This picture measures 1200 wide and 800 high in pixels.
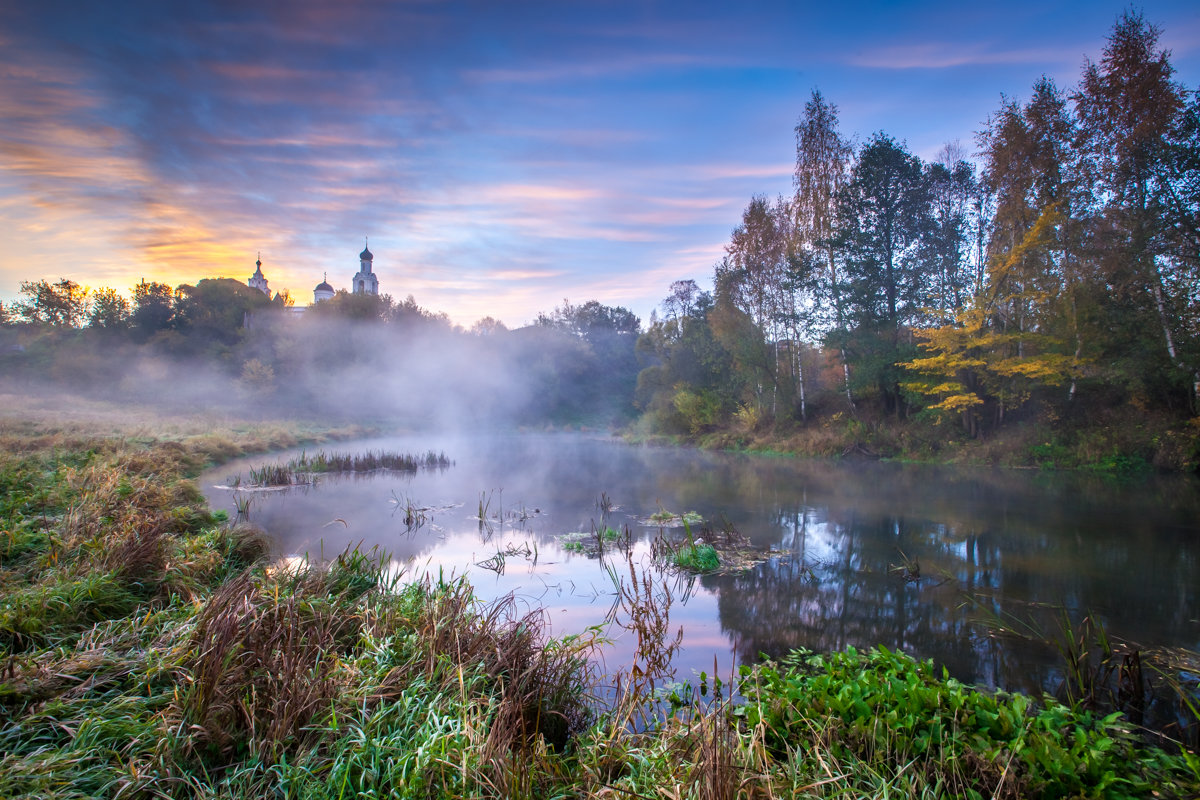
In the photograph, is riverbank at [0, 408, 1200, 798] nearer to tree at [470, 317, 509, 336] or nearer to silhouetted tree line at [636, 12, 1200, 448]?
silhouetted tree line at [636, 12, 1200, 448]

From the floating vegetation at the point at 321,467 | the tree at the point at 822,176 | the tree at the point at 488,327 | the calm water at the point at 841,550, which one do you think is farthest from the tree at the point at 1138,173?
the tree at the point at 488,327

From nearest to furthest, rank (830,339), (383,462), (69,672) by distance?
(69,672) < (383,462) < (830,339)

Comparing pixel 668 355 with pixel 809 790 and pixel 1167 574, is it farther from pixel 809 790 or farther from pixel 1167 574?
pixel 809 790

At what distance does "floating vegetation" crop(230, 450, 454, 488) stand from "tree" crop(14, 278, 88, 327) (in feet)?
174

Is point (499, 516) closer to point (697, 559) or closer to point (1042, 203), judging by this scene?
point (697, 559)

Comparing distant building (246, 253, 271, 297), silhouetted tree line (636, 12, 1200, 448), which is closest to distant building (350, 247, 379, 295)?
distant building (246, 253, 271, 297)

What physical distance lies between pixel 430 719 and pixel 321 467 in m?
15.6

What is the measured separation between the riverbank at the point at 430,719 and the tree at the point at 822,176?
70.2ft

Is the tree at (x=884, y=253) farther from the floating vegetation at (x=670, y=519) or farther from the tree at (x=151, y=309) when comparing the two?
the tree at (x=151, y=309)

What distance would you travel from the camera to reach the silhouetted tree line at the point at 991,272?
1412cm

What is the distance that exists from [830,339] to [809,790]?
21662 mm

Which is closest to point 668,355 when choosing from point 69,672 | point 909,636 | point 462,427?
point 462,427

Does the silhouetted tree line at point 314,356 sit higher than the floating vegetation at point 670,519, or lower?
higher

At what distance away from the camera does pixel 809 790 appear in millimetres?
2258
